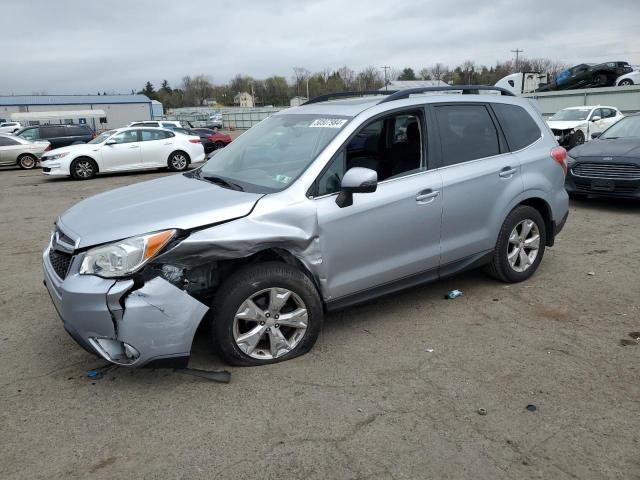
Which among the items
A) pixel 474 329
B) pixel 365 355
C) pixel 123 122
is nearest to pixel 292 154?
pixel 365 355

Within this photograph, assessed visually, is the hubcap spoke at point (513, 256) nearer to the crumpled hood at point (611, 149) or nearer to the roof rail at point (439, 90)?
the roof rail at point (439, 90)

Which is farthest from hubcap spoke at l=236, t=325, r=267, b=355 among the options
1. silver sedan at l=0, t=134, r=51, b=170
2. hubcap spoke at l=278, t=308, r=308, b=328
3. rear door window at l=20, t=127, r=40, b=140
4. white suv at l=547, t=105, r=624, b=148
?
rear door window at l=20, t=127, r=40, b=140

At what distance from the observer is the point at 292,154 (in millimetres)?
3934

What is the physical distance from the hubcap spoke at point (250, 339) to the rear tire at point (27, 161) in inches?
813

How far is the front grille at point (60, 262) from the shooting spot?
323 cm

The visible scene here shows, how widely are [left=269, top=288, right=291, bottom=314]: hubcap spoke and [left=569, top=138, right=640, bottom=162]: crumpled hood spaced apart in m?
6.90

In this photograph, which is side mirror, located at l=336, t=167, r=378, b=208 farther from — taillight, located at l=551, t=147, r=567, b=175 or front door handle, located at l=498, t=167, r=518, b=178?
taillight, located at l=551, t=147, r=567, b=175

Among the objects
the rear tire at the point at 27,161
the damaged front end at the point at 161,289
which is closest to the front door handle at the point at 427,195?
the damaged front end at the point at 161,289

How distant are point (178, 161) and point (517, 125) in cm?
1399

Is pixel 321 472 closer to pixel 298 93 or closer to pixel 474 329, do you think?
pixel 474 329

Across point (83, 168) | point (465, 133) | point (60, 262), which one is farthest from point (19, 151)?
point (465, 133)

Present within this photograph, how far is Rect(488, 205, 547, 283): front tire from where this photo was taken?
15.4 ft

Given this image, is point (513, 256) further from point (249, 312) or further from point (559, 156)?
point (249, 312)

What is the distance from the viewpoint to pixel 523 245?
16.1 feet
